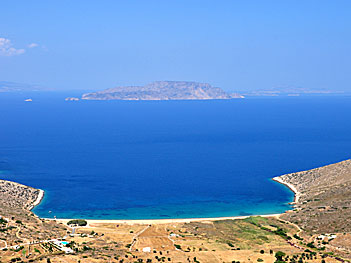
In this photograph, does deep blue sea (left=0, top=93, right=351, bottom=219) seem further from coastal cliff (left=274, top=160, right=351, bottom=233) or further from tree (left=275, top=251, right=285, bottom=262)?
tree (left=275, top=251, right=285, bottom=262)

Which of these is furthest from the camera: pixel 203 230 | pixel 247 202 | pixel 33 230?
pixel 247 202

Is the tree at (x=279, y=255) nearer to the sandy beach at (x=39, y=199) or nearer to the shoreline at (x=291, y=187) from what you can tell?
the shoreline at (x=291, y=187)

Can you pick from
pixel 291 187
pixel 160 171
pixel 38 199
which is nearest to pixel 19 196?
pixel 38 199

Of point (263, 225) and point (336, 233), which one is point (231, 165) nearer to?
point (263, 225)

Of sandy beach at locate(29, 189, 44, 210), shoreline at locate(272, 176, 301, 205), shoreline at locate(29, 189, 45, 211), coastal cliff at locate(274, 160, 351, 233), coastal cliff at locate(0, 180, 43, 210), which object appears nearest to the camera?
coastal cliff at locate(274, 160, 351, 233)

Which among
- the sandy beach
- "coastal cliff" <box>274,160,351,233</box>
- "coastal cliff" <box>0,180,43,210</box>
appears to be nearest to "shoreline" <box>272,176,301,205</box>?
"coastal cliff" <box>274,160,351,233</box>

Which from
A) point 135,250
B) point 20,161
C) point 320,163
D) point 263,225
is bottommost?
point 135,250

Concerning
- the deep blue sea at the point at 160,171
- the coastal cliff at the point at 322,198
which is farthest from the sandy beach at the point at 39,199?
the coastal cliff at the point at 322,198

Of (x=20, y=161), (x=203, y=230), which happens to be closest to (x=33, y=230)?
(x=203, y=230)
